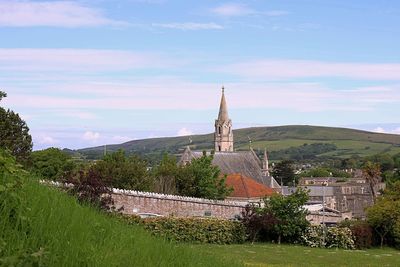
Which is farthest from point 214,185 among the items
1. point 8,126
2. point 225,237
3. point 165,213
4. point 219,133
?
point 219,133

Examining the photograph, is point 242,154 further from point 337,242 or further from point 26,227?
point 26,227

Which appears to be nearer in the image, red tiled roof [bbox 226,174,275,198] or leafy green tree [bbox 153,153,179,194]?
leafy green tree [bbox 153,153,179,194]

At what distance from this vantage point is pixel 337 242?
28969mm

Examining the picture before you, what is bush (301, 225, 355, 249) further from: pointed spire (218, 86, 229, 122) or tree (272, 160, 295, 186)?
tree (272, 160, 295, 186)

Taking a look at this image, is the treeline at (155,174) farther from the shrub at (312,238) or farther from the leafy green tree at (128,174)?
the shrub at (312,238)

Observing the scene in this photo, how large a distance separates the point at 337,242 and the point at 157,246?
22547mm

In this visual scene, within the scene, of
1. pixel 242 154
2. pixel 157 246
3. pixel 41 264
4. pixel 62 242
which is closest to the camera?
pixel 41 264

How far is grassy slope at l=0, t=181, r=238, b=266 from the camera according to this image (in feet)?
18.5

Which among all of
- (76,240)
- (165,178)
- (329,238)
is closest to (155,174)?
(165,178)

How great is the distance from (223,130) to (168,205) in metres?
76.5

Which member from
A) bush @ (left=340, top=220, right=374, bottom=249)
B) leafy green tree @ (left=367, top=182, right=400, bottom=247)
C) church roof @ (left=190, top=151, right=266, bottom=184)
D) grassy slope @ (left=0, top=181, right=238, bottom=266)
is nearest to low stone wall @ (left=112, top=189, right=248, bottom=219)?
leafy green tree @ (left=367, top=182, right=400, bottom=247)

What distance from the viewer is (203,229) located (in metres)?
25.4

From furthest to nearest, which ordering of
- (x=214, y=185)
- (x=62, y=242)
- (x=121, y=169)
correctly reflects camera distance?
(x=214, y=185) < (x=121, y=169) < (x=62, y=242)

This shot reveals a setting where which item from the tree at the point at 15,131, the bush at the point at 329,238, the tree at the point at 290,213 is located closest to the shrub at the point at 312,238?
the bush at the point at 329,238
